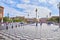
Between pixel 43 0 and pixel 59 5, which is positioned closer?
pixel 43 0

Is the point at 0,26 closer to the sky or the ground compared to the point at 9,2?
closer to the ground

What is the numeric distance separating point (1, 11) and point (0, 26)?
10.2 feet

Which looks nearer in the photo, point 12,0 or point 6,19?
point 12,0

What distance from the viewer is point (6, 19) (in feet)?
137

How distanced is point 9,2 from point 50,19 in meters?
54.8

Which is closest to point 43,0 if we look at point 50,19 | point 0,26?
point 0,26

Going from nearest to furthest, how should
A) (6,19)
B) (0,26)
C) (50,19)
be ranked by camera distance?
(0,26), (6,19), (50,19)

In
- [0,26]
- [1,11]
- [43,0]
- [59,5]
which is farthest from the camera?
[59,5]

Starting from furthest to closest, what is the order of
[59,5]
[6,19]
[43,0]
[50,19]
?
[50,19] → [6,19] → [59,5] → [43,0]

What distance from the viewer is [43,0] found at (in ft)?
35.1

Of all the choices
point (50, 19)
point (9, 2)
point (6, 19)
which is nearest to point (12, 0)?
point (9, 2)

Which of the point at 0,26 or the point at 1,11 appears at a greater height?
the point at 1,11

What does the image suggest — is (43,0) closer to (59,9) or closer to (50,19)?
(59,9)

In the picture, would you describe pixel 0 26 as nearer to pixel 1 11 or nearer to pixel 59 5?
pixel 1 11
